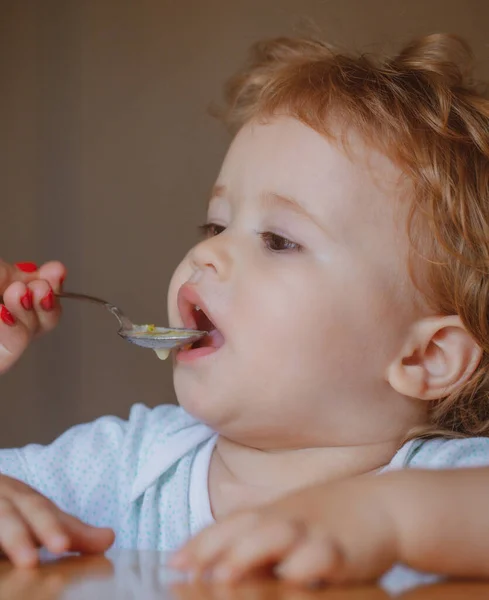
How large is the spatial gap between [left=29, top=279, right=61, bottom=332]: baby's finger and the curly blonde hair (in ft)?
1.04

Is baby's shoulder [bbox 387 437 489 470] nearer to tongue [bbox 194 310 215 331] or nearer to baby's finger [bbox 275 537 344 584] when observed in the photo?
tongue [bbox 194 310 215 331]

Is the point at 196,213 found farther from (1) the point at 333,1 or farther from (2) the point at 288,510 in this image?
(2) the point at 288,510

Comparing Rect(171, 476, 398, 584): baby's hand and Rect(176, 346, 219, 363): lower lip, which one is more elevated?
Rect(171, 476, 398, 584): baby's hand

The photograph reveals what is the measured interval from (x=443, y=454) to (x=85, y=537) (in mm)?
421

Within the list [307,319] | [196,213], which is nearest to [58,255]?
[196,213]

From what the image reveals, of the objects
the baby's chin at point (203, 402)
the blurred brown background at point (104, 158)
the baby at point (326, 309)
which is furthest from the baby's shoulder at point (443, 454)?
the blurred brown background at point (104, 158)

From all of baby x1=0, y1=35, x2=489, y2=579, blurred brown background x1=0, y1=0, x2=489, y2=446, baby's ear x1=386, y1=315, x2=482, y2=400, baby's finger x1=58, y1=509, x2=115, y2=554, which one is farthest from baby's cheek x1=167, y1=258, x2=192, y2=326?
blurred brown background x1=0, y1=0, x2=489, y2=446

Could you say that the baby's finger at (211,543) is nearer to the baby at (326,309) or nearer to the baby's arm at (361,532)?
the baby's arm at (361,532)

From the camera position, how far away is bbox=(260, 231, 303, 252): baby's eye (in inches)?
37.6

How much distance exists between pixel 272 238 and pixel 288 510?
43cm

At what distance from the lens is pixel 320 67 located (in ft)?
3.65

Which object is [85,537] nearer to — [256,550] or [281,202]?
[256,550]

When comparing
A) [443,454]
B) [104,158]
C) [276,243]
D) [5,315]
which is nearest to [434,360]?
[443,454]

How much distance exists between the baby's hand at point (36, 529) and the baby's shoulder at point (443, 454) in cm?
38
